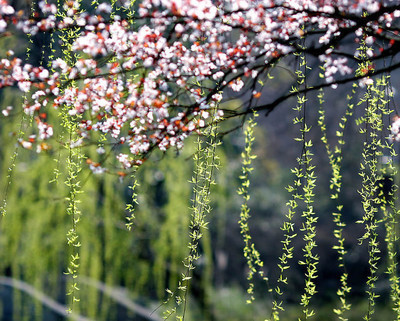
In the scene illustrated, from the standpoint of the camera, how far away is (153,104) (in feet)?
4.96

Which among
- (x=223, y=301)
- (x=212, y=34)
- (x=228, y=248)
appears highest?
(x=212, y=34)

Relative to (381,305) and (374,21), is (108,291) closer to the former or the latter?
(374,21)

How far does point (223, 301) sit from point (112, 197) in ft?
7.42

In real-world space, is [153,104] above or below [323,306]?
above

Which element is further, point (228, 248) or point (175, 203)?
point (228, 248)

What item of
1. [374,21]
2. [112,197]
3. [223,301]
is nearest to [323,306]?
[223,301]

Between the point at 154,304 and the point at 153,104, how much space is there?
101 inches

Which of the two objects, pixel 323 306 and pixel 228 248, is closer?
pixel 323 306

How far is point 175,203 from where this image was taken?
9.62 ft

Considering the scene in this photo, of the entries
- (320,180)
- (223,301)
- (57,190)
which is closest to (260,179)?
(320,180)

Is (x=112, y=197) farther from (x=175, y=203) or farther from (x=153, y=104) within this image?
(x=153, y=104)

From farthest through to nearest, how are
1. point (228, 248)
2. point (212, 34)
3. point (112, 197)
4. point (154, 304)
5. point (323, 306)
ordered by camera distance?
1. point (228, 248)
2. point (323, 306)
3. point (154, 304)
4. point (112, 197)
5. point (212, 34)

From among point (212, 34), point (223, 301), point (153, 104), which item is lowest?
point (223, 301)

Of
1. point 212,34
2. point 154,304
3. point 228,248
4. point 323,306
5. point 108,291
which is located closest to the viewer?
point 212,34
